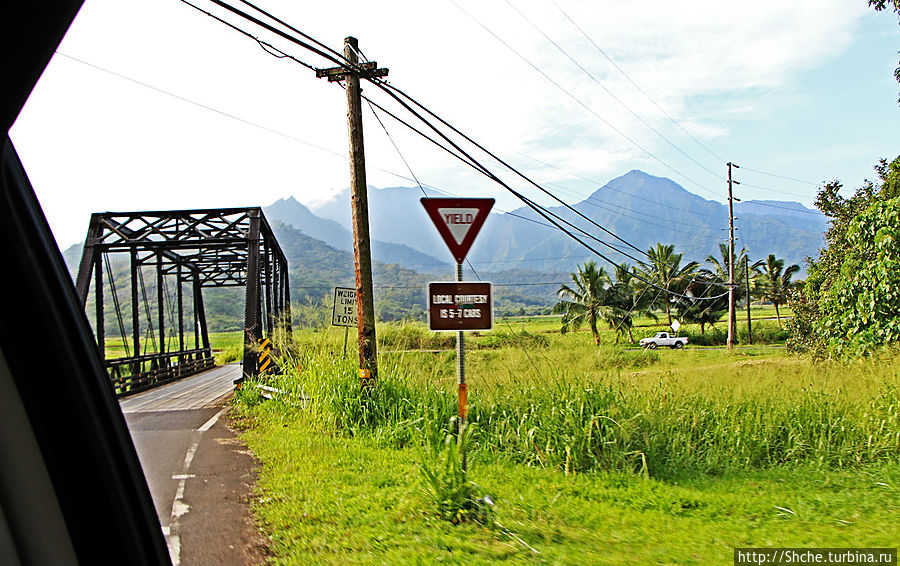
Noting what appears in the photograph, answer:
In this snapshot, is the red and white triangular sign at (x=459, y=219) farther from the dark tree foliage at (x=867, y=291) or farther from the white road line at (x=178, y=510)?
the dark tree foliage at (x=867, y=291)

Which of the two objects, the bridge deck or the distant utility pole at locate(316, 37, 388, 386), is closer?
the distant utility pole at locate(316, 37, 388, 386)

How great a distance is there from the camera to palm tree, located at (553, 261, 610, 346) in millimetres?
41281

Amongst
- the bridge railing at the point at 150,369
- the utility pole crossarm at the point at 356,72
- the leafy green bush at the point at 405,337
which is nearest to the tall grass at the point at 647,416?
the leafy green bush at the point at 405,337

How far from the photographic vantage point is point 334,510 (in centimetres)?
567

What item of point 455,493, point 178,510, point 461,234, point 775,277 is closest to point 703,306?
point 775,277

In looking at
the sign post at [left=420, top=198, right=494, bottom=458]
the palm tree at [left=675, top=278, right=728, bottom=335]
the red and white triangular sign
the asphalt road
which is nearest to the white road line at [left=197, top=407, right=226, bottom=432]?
the asphalt road

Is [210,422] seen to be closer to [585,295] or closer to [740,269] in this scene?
[585,295]

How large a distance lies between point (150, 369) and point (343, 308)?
14.3m

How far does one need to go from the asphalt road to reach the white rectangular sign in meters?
2.65

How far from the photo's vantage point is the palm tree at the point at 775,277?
63094 mm

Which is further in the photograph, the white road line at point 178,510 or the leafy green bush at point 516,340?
the leafy green bush at point 516,340

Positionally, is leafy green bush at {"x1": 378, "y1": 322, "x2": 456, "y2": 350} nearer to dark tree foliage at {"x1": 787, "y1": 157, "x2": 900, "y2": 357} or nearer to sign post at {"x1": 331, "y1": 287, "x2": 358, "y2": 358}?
sign post at {"x1": 331, "y1": 287, "x2": 358, "y2": 358}

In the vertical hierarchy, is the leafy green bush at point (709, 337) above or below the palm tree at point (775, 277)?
below

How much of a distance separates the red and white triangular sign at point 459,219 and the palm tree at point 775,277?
65.1 m
